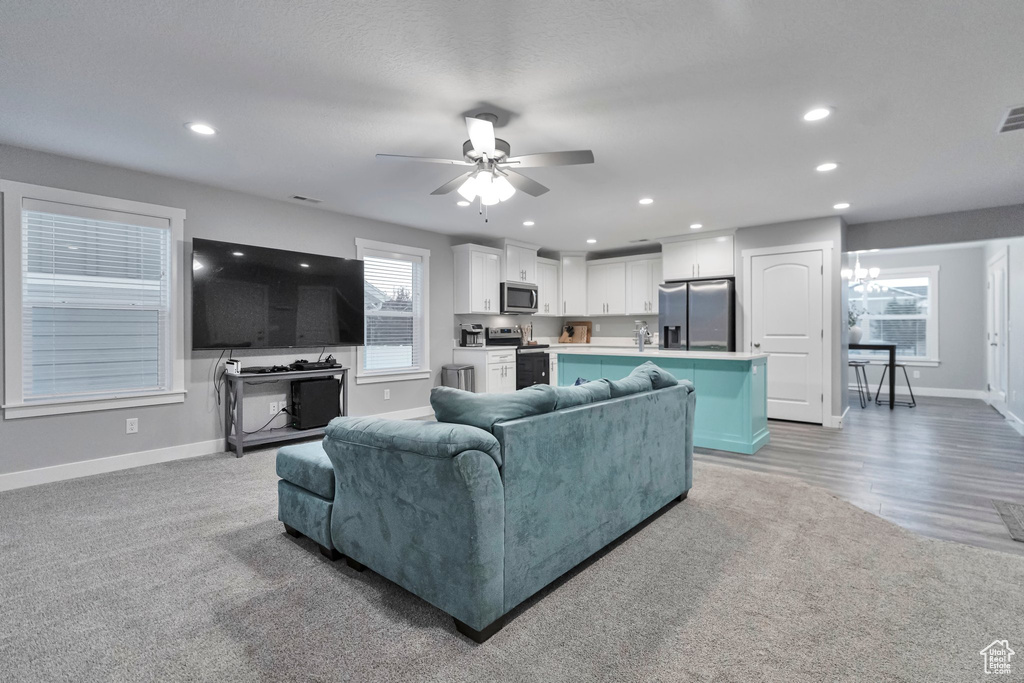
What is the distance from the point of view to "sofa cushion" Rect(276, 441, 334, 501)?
7.54ft

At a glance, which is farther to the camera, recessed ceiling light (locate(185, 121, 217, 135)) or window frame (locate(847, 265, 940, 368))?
window frame (locate(847, 265, 940, 368))

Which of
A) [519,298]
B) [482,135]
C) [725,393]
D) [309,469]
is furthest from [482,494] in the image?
[519,298]

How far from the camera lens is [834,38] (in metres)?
2.14

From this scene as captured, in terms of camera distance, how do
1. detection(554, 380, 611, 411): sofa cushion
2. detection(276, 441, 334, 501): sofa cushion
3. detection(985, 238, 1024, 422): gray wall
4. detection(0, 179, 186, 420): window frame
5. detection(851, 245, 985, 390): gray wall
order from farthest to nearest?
detection(851, 245, 985, 390): gray wall, detection(985, 238, 1024, 422): gray wall, detection(0, 179, 186, 420): window frame, detection(276, 441, 334, 501): sofa cushion, detection(554, 380, 611, 411): sofa cushion

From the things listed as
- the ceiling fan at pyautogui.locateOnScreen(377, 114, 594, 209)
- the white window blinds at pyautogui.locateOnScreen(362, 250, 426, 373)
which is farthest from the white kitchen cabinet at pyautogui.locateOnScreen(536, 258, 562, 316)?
the ceiling fan at pyautogui.locateOnScreen(377, 114, 594, 209)

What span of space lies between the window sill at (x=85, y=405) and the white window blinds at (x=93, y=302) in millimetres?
64

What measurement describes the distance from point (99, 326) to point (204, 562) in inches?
103

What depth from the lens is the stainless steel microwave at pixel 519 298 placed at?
6781mm

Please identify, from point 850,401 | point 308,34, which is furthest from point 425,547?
point 850,401

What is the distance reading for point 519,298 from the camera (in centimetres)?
699

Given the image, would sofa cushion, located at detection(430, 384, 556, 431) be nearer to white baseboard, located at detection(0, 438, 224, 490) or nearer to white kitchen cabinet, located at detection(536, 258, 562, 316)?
white baseboard, located at detection(0, 438, 224, 490)

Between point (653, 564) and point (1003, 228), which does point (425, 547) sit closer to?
point (653, 564)

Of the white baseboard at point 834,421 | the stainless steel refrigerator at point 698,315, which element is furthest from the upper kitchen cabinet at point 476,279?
the white baseboard at point 834,421

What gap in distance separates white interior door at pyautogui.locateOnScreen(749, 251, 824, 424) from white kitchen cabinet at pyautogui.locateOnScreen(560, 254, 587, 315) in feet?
8.84
